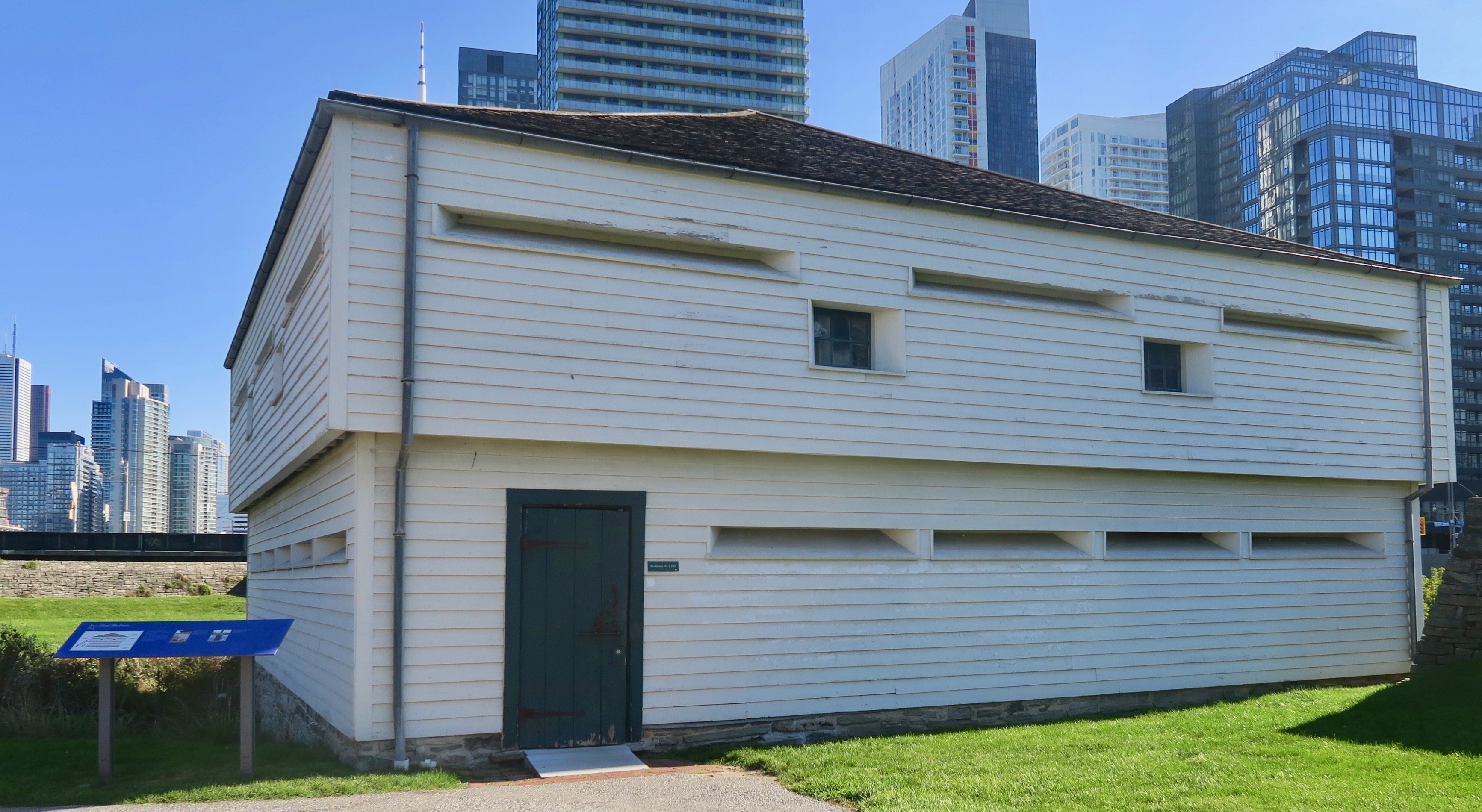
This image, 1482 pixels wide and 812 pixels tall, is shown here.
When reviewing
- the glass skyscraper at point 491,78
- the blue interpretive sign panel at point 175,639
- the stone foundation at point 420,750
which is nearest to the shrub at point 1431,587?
the stone foundation at point 420,750

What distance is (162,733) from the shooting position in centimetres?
1424

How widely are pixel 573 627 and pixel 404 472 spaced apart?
89.2 inches

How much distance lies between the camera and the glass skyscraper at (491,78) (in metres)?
187

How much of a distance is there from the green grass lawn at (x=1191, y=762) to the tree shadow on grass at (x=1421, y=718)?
0.08ft

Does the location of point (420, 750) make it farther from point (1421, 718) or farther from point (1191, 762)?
point (1421, 718)

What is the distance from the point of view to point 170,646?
9.55 m

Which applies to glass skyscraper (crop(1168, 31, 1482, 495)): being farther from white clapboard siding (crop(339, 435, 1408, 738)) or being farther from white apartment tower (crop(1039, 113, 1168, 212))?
white clapboard siding (crop(339, 435, 1408, 738))

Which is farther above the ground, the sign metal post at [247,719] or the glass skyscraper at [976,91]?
the glass skyscraper at [976,91]

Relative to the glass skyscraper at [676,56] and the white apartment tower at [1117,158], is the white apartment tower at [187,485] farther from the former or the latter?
the white apartment tower at [1117,158]

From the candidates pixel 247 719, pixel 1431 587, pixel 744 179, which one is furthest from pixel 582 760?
pixel 1431 587

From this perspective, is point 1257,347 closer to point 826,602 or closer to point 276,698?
point 826,602

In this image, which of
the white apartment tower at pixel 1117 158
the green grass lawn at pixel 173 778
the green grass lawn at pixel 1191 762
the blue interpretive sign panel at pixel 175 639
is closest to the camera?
the green grass lawn at pixel 1191 762

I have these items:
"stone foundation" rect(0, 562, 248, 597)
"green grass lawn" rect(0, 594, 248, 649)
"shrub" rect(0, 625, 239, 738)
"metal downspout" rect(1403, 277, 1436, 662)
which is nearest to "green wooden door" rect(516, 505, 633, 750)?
"shrub" rect(0, 625, 239, 738)

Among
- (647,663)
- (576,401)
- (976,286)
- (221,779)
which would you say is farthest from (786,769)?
(976,286)
